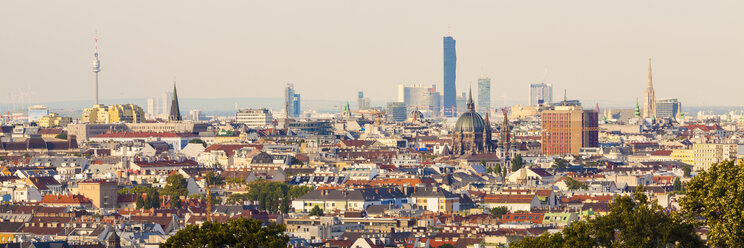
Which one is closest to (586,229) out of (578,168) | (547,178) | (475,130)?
(547,178)

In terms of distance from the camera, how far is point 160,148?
655 feet

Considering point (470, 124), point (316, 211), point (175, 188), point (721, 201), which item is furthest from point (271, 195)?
point (721, 201)

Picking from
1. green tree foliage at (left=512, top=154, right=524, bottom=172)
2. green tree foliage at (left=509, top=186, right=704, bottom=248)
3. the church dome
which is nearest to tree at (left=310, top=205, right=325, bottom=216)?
green tree foliage at (left=512, top=154, right=524, bottom=172)

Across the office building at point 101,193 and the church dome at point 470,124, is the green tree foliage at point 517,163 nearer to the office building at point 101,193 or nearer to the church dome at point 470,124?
the church dome at point 470,124

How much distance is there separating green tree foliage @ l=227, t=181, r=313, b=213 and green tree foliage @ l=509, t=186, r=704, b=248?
65.4 metres

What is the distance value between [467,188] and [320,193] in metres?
16.6

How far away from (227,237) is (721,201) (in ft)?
35.5

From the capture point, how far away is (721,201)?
127 ft

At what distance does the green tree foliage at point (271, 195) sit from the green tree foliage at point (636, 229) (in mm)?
65404

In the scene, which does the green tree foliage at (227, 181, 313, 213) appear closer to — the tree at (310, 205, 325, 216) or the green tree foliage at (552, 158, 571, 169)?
the tree at (310, 205, 325, 216)

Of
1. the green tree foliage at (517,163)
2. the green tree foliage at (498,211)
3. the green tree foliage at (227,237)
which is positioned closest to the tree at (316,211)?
the green tree foliage at (498,211)

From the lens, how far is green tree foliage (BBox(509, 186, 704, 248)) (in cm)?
4150

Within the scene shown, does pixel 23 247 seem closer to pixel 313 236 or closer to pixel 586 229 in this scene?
pixel 313 236

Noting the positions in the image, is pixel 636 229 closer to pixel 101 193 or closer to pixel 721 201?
pixel 721 201
